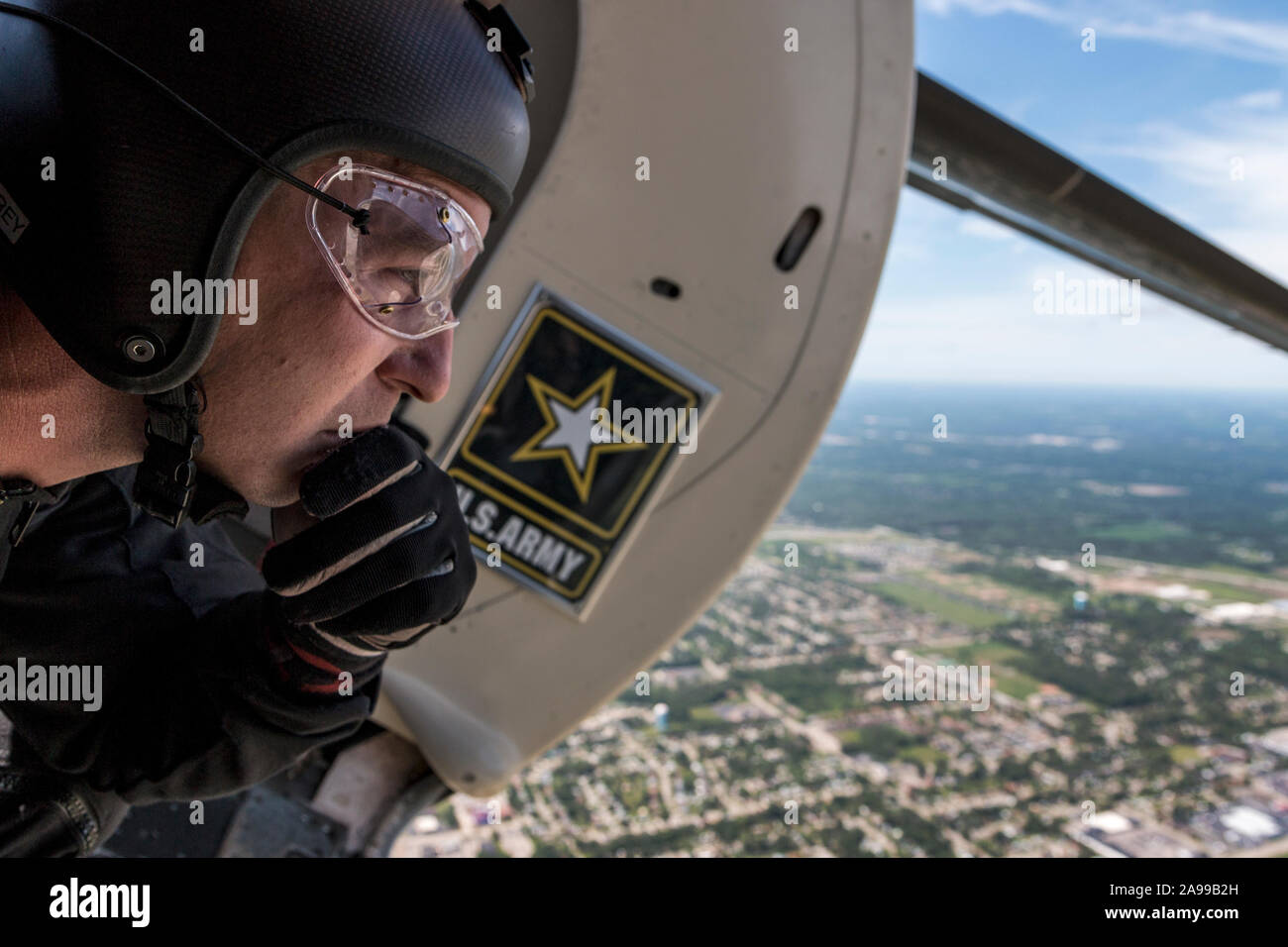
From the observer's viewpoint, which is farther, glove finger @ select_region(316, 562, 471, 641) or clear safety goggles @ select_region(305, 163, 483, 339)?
glove finger @ select_region(316, 562, 471, 641)

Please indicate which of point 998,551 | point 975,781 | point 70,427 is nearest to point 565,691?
point 70,427

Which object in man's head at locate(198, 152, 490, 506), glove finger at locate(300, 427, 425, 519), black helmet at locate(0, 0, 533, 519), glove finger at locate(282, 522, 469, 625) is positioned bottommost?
glove finger at locate(282, 522, 469, 625)

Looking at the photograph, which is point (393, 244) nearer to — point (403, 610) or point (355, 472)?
point (355, 472)

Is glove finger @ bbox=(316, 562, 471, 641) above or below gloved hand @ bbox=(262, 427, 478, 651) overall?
below

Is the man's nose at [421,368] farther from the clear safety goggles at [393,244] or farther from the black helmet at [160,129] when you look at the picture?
the black helmet at [160,129]

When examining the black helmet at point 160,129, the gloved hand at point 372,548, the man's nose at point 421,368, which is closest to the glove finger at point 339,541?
the gloved hand at point 372,548

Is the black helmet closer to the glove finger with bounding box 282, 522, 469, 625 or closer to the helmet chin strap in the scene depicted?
the helmet chin strap

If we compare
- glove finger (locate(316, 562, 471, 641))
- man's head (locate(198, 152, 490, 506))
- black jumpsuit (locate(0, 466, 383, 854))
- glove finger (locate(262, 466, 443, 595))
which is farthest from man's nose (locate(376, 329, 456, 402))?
black jumpsuit (locate(0, 466, 383, 854))
